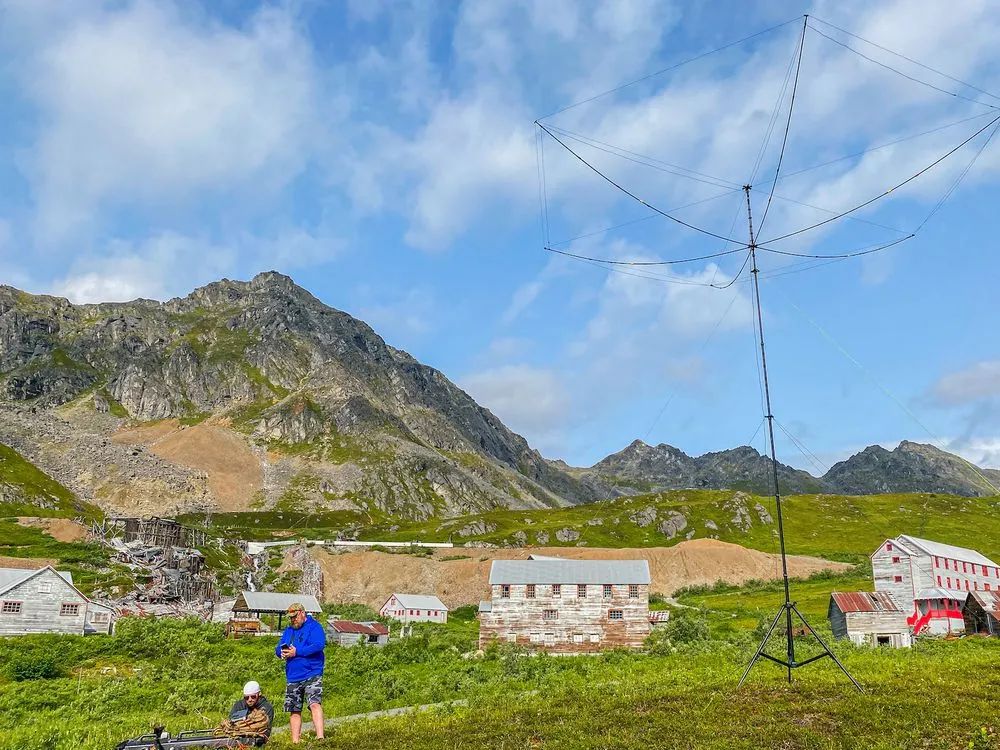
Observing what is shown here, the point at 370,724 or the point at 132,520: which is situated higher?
the point at 132,520

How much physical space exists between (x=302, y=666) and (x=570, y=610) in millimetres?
49766

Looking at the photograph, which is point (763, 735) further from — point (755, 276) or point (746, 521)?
point (746, 521)

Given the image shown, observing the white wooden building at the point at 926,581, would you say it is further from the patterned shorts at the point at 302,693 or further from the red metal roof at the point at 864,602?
the patterned shorts at the point at 302,693

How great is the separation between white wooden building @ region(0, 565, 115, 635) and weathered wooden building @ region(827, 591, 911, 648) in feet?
207

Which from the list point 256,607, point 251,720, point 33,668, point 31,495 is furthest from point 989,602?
point 31,495

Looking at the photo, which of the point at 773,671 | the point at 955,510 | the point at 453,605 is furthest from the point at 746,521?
the point at 773,671

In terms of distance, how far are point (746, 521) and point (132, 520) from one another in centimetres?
13775

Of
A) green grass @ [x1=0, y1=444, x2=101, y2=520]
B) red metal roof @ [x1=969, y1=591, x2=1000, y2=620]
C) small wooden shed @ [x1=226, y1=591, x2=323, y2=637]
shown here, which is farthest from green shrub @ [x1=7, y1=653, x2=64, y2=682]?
green grass @ [x1=0, y1=444, x2=101, y2=520]

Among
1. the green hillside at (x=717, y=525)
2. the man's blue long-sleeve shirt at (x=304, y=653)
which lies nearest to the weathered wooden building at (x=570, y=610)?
the man's blue long-sleeve shirt at (x=304, y=653)

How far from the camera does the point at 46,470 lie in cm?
19788

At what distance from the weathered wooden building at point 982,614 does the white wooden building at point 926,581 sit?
919 millimetres

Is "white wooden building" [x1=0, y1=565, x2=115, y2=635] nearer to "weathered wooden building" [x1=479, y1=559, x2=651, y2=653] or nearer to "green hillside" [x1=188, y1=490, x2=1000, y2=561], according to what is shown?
"weathered wooden building" [x1=479, y1=559, x2=651, y2=653]

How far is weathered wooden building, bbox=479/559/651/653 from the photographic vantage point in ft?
197

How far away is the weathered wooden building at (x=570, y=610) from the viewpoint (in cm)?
6012
